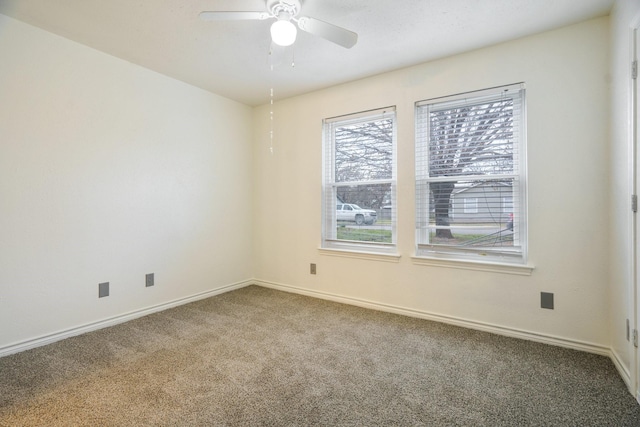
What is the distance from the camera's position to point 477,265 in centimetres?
261

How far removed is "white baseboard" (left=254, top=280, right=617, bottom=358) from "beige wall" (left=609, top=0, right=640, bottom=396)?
167mm

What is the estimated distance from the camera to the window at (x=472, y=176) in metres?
2.51

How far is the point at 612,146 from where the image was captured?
2.06 meters

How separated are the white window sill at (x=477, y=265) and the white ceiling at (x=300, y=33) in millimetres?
1824

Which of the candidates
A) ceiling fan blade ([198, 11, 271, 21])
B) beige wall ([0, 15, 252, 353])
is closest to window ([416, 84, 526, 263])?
ceiling fan blade ([198, 11, 271, 21])

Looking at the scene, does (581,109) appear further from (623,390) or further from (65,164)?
(65,164)

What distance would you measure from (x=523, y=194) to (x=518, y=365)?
1.29 m

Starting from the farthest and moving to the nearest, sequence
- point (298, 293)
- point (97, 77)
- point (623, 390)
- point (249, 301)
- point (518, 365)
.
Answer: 1. point (298, 293)
2. point (249, 301)
3. point (97, 77)
4. point (518, 365)
5. point (623, 390)

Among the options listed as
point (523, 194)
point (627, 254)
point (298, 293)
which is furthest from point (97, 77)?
point (627, 254)

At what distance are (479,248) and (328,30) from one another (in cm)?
212

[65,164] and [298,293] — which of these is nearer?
[65,164]

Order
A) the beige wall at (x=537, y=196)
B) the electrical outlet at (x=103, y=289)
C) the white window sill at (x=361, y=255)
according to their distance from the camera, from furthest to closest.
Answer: the white window sill at (x=361, y=255) < the electrical outlet at (x=103, y=289) < the beige wall at (x=537, y=196)

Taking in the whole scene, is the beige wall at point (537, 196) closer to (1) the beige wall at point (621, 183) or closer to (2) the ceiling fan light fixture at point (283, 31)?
(1) the beige wall at point (621, 183)

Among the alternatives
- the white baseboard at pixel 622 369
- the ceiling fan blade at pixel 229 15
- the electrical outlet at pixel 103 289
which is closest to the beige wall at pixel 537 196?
the white baseboard at pixel 622 369
